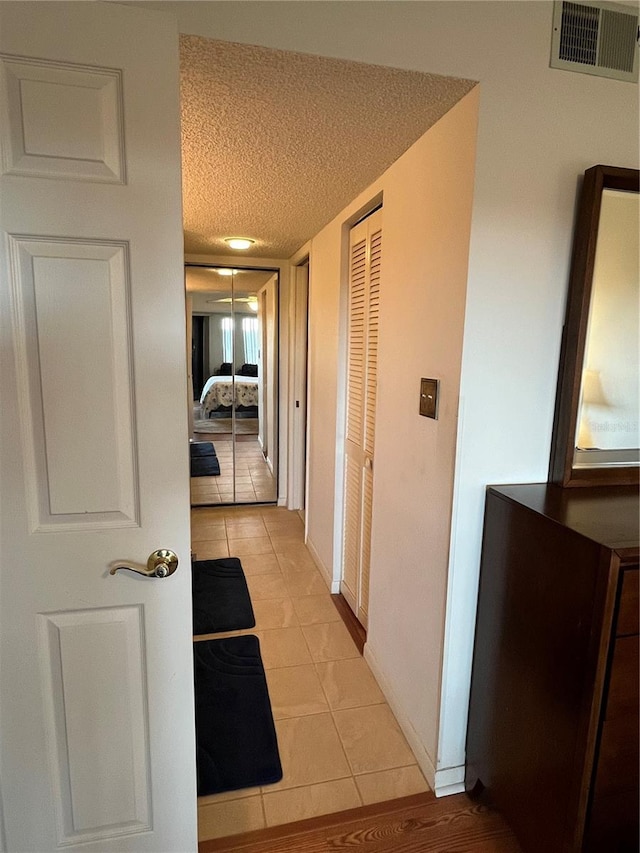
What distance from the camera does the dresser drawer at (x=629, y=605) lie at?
1062 millimetres

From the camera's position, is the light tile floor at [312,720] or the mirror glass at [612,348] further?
the light tile floor at [312,720]

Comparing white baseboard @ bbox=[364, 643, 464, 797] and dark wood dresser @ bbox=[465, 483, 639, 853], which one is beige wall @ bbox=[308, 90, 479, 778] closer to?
white baseboard @ bbox=[364, 643, 464, 797]

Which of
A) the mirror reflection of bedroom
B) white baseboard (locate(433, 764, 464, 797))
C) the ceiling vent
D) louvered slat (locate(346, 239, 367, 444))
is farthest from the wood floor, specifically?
the mirror reflection of bedroom

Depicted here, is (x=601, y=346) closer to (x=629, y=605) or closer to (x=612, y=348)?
(x=612, y=348)

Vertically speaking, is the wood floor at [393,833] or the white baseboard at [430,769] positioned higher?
the white baseboard at [430,769]

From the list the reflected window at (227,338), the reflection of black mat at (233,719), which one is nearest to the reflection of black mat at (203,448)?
the reflected window at (227,338)

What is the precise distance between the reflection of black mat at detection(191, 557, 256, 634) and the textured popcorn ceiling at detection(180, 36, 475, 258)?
2.10 metres

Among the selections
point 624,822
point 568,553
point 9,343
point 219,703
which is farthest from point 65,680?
point 624,822

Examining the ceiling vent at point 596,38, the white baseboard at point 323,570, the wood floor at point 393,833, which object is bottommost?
the wood floor at point 393,833

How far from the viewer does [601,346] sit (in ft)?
4.75

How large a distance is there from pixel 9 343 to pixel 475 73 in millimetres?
1344

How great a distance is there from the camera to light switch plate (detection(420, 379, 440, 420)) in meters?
1.55

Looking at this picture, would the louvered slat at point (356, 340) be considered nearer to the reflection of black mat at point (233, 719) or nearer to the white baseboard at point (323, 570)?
the white baseboard at point (323, 570)

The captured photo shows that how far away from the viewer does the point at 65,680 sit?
3.83 feet
